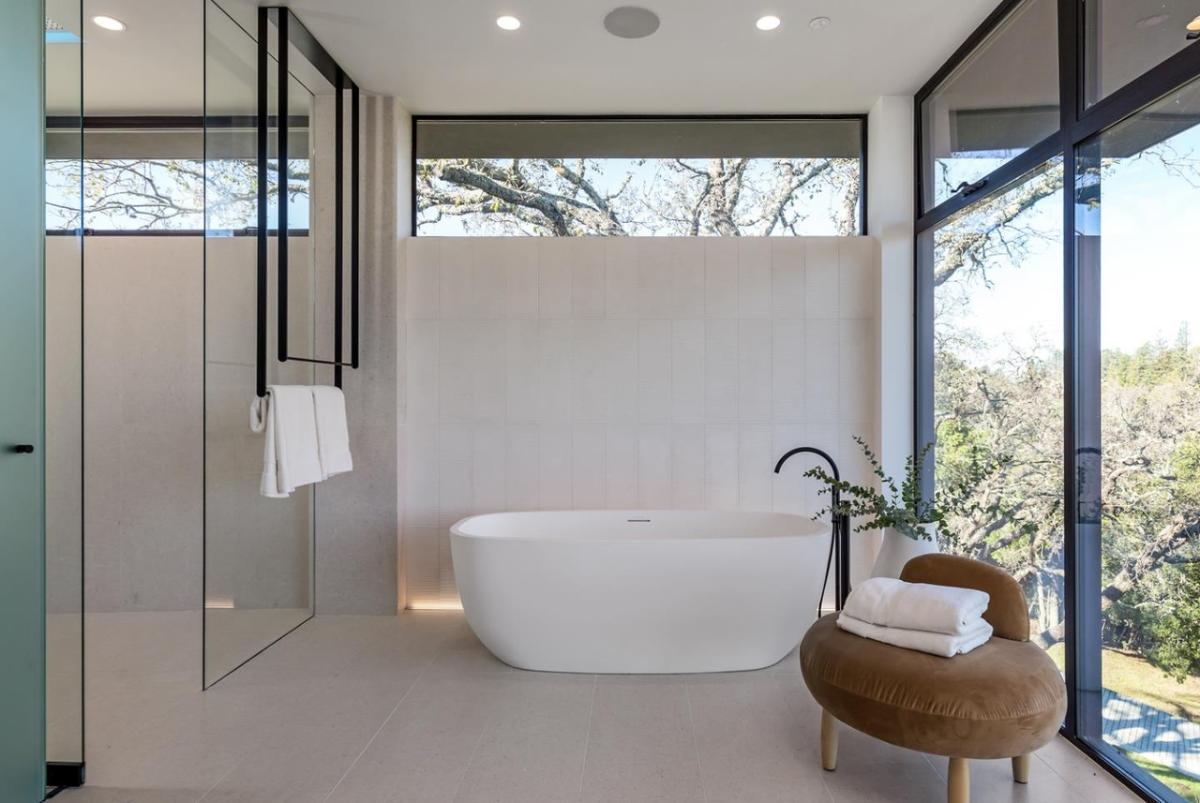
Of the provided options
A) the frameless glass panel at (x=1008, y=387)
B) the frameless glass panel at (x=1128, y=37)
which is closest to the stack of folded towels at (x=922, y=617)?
the frameless glass panel at (x=1008, y=387)

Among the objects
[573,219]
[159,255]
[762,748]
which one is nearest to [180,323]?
[159,255]

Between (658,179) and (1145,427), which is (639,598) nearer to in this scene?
(1145,427)

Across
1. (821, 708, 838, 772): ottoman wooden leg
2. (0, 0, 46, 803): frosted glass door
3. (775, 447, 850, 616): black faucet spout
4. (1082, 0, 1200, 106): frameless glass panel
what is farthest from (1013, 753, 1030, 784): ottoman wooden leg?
(0, 0, 46, 803): frosted glass door

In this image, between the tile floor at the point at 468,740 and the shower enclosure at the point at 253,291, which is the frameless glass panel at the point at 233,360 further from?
the tile floor at the point at 468,740

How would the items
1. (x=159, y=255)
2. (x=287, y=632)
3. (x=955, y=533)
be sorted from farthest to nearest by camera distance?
(x=159, y=255) → (x=287, y=632) → (x=955, y=533)

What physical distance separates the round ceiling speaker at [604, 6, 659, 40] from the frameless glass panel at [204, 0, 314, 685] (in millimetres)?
1468

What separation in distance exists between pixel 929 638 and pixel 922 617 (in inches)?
2.2

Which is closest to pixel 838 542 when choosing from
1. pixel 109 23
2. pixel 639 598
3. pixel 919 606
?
pixel 639 598

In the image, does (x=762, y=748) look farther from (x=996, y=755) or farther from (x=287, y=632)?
(x=287, y=632)

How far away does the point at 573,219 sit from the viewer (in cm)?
407

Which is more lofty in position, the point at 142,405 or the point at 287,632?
the point at 142,405

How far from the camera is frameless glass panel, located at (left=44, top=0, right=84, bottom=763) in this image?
2.10 meters

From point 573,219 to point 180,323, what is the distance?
7.04 feet

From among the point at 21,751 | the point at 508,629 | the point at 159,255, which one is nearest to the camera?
the point at 21,751
